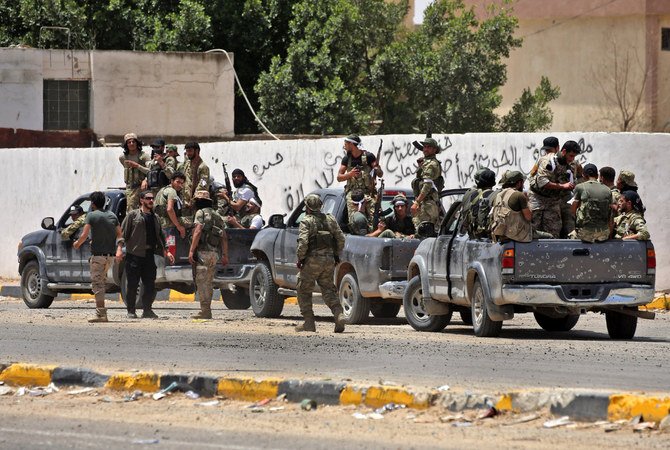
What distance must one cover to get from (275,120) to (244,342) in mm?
22351

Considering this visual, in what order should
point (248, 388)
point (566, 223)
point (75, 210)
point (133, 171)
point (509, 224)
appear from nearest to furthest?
point (248, 388)
point (509, 224)
point (566, 223)
point (133, 171)
point (75, 210)

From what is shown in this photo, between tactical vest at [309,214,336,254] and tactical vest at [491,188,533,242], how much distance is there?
80.9 inches

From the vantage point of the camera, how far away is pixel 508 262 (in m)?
14.5

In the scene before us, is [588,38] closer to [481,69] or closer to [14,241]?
[481,69]

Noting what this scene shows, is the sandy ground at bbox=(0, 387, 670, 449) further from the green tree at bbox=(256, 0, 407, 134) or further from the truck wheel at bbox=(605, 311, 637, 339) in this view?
the green tree at bbox=(256, 0, 407, 134)

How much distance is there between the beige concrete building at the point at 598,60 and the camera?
4216 cm

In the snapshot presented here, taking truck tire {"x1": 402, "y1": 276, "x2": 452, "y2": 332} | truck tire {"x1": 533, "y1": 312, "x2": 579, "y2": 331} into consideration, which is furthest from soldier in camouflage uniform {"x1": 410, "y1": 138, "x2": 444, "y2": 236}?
truck tire {"x1": 533, "y1": 312, "x2": 579, "y2": 331}

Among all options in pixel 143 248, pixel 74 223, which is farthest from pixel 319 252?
pixel 74 223

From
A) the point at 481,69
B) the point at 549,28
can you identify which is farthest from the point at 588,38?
the point at 481,69

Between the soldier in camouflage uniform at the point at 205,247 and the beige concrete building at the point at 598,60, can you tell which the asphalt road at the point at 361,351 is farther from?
the beige concrete building at the point at 598,60

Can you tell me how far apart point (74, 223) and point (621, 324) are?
354 inches

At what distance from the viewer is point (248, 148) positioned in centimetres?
2578

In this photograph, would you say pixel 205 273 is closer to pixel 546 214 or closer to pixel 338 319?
pixel 338 319

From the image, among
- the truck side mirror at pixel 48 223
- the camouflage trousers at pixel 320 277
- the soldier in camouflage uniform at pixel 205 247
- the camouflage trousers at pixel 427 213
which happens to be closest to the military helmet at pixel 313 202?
the camouflage trousers at pixel 320 277
